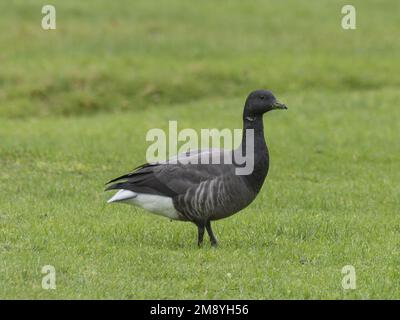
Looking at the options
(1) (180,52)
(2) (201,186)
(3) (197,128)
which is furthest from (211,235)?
(1) (180,52)

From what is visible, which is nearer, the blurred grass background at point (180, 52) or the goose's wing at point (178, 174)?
the goose's wing at point (178, 174)

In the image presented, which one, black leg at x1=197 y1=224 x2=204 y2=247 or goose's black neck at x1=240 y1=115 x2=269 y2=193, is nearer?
goose's black neck at x1=240 y1=115 x2=269 y2=193

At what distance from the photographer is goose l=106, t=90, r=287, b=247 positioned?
10.6 meters

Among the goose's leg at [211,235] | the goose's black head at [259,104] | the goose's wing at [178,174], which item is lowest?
the goose's leg at [211,235]

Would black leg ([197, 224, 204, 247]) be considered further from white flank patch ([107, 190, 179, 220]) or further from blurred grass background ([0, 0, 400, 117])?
blurred grass background ([0, 0, 400, 117])

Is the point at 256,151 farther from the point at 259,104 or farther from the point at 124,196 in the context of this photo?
the point at 124,196

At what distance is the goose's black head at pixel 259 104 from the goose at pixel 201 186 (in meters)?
0.33

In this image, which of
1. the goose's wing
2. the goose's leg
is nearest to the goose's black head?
the goose's wing

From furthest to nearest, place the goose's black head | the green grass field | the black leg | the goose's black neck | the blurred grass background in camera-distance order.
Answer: the blurred grass background < the goose's black head < the black leg < the goose's black neck < the green grass field

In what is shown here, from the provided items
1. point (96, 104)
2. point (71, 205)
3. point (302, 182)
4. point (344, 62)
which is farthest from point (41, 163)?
point (344, 62)

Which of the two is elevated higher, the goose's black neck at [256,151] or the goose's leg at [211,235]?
the goose's black neck at [256,151]

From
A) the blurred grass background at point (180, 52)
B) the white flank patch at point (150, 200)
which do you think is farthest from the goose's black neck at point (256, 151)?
the blurred grass background at point (180, 52)

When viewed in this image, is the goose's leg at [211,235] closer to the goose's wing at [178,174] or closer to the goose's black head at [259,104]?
the goose's wing at [178,174]

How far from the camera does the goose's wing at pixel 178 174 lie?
35.2 ft
